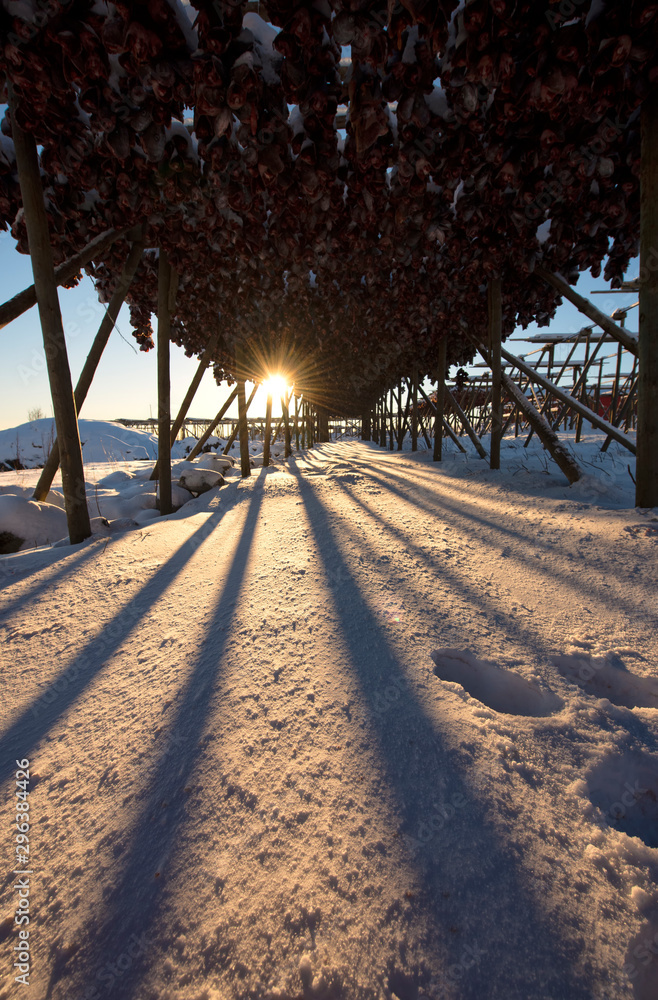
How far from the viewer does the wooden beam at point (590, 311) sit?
137 inches

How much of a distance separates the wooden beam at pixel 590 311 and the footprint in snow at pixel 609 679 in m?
3.42

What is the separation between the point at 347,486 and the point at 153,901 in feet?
14.4

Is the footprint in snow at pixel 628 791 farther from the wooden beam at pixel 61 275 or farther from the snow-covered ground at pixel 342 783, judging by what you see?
the wooden beam at pixel 61 275

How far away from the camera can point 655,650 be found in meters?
1.27

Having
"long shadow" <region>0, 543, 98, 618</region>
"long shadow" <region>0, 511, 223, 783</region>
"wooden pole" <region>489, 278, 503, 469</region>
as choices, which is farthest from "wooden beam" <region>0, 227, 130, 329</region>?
"wooden pole" <region>489, 278, 503, 469</region>

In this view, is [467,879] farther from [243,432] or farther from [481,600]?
[243,432]

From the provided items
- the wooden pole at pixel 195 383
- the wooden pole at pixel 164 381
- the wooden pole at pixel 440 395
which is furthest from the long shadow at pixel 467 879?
the wooden pole at pixel 440 395

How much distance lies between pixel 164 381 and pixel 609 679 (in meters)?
4.71

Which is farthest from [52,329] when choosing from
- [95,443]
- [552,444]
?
[95,443]

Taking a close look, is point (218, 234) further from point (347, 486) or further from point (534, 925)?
point (534, 925)

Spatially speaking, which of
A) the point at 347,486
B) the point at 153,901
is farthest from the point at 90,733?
the point at 347,486

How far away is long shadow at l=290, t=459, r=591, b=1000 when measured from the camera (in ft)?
1.88

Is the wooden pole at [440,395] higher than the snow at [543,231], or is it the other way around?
the snow at [543,231]

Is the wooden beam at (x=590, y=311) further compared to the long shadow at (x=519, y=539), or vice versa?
the wooden beam at (x=590, y=311)
